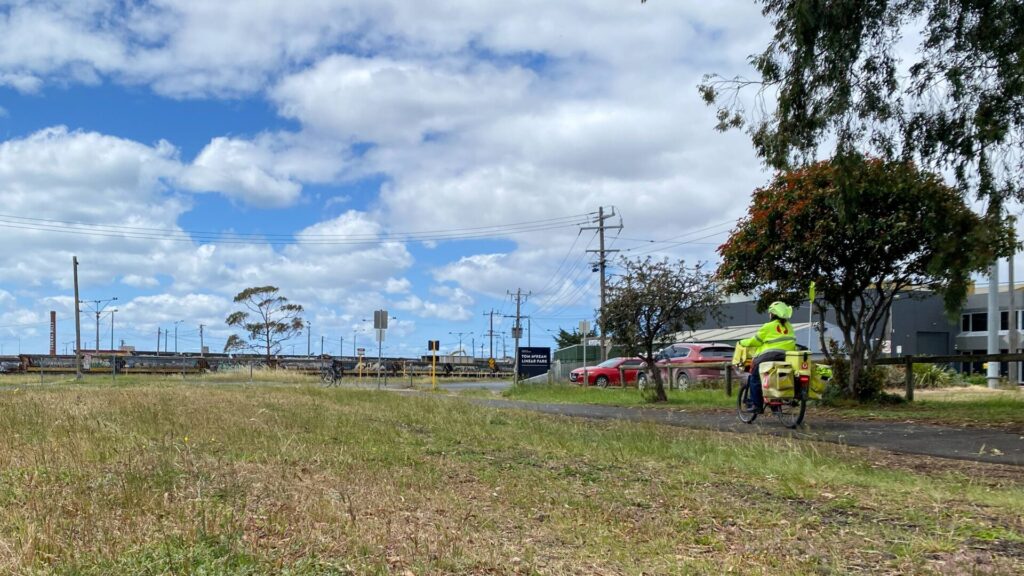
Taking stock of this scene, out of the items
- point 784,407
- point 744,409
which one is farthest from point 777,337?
point 744,409

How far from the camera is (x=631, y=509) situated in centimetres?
545

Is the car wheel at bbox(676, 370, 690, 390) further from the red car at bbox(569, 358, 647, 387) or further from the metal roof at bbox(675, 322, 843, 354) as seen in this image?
the metal roof at bbox(675, 322, 843, 354)

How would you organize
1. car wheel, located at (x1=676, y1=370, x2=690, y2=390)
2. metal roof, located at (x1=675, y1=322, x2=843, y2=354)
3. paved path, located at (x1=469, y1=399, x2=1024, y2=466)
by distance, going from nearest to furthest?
paved path, located at (x1=469, y1=399, x2=1024, y2=466) < car wheel, located at (x1=676, y1=370, x2=690, y2=390) < metal roof, located at (x1=675, y1=322, x2=843, y2=354)

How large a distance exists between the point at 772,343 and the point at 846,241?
5.07 meters

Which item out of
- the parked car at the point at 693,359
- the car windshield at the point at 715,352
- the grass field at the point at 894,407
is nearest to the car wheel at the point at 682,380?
the parked car at the point at 693,359

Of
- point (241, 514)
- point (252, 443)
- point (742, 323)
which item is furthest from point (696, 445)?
point (742, 323)

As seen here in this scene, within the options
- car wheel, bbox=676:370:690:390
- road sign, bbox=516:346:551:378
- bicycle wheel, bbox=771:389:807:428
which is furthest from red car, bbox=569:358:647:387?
bicycle wheel, bbox=771:389:807:428

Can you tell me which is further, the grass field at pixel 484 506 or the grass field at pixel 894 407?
the grass field at pixel 894 407

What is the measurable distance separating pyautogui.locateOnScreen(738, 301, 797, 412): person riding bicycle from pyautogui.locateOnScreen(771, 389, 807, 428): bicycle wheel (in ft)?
0.84

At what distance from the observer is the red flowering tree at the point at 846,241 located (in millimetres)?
13492

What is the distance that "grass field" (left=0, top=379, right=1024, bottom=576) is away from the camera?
13.6 ft

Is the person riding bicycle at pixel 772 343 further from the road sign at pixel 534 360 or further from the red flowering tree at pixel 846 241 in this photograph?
the road sign at pixel 534 360

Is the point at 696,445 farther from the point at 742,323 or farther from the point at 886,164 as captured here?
the point at 742,323

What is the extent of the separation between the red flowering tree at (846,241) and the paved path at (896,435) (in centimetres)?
254
